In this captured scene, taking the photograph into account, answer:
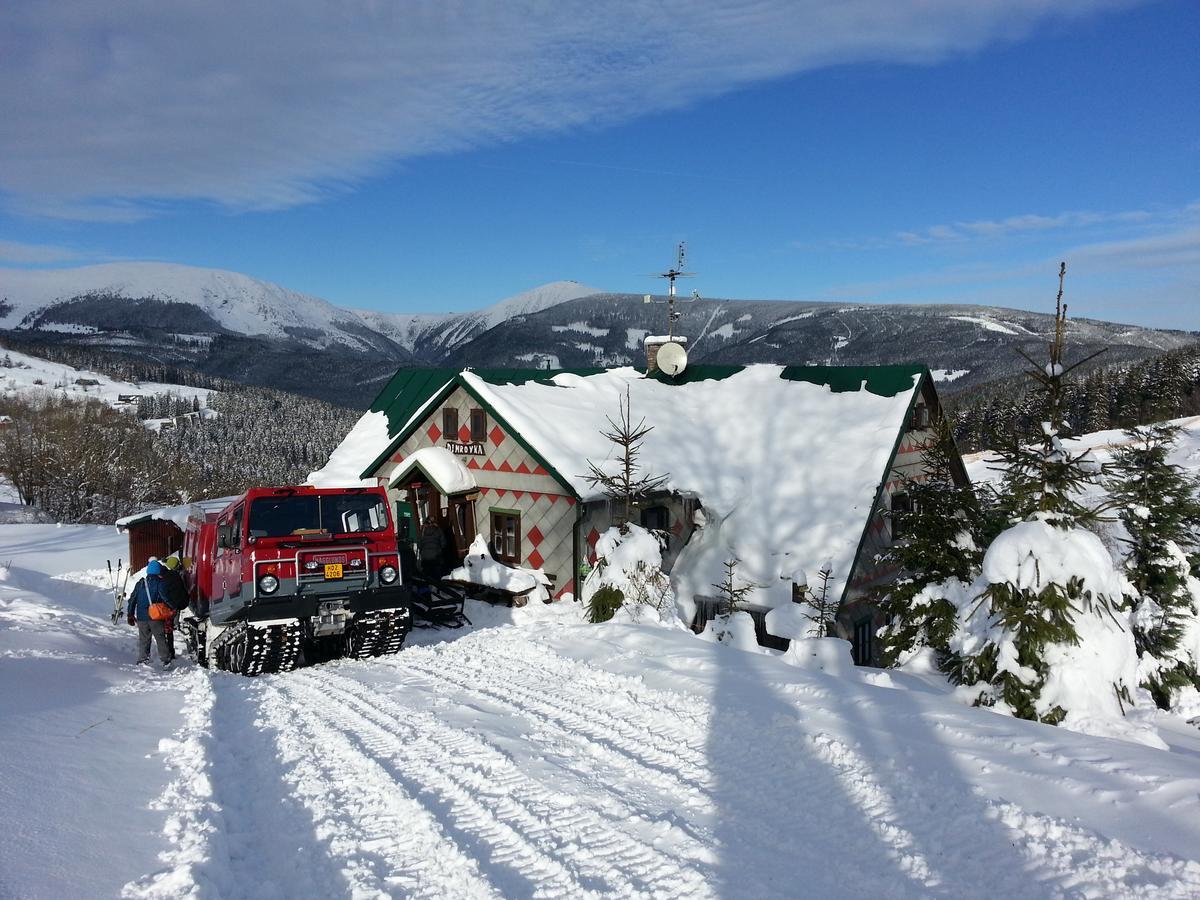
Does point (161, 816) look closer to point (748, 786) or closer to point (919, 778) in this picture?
point (748, 786)

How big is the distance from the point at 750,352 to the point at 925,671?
185867mm

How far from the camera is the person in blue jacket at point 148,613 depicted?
11469mm

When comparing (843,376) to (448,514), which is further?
(843,376)

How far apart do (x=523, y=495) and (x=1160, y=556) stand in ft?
45.3

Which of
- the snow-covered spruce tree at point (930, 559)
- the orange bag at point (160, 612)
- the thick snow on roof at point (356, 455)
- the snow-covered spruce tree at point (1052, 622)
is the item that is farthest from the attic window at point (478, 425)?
the snow-covered spruce tree at point (1052, 622)

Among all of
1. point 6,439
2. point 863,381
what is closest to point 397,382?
point 863,381

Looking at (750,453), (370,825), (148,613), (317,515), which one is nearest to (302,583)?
(317,515)

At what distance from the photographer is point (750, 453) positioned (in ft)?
64.2

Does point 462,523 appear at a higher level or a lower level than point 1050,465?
lower

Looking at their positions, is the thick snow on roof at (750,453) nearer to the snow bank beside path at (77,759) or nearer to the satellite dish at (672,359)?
the satellite dish at (672,359)

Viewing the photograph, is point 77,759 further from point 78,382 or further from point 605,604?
point 78,382

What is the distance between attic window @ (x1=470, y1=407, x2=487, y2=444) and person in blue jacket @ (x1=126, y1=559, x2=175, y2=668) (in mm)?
8560

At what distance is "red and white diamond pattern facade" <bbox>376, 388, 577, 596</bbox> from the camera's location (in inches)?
679

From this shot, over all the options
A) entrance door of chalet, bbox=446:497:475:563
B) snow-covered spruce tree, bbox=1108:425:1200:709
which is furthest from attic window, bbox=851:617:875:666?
entrance door of chalet, bbox=446:497:475:563
